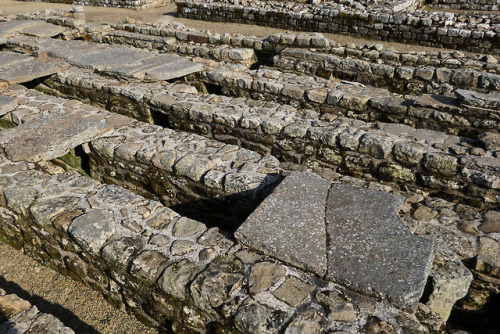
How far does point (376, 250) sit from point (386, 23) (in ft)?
29.4

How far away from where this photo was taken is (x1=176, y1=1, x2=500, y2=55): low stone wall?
8.95 m

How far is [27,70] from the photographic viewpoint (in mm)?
6258

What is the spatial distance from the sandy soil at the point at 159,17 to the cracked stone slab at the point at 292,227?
794 cm

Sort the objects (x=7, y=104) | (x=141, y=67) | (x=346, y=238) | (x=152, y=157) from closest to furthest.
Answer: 1. (x=346, y=238)
2. (x=152, y=157)
3. (x=7, y=104)
4. (x=141, y=67)

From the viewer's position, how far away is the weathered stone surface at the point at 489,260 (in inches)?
107

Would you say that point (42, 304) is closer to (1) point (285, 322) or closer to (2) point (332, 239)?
(1) point (285, 322)

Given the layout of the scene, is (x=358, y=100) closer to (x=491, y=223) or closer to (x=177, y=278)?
(x=491, y=223)

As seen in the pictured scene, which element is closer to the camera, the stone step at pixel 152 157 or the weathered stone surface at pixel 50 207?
the weathered stone surface at pixel 50 207

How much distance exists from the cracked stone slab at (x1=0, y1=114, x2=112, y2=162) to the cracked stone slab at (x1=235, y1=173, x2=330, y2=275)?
2486 millimetres

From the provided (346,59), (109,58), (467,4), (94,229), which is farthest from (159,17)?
(94,229)

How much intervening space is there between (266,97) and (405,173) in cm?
247

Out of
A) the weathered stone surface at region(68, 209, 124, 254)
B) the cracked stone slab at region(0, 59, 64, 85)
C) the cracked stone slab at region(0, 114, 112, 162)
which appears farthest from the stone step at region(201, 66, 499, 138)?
the weathered stone surface at region(68, 209, 124, 254)

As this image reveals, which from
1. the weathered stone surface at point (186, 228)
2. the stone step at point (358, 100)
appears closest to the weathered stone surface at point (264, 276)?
the weathered stone surface at point (186, 228)

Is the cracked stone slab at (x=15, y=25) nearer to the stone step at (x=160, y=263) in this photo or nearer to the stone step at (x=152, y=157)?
the stone step at (x=152, y=157)
